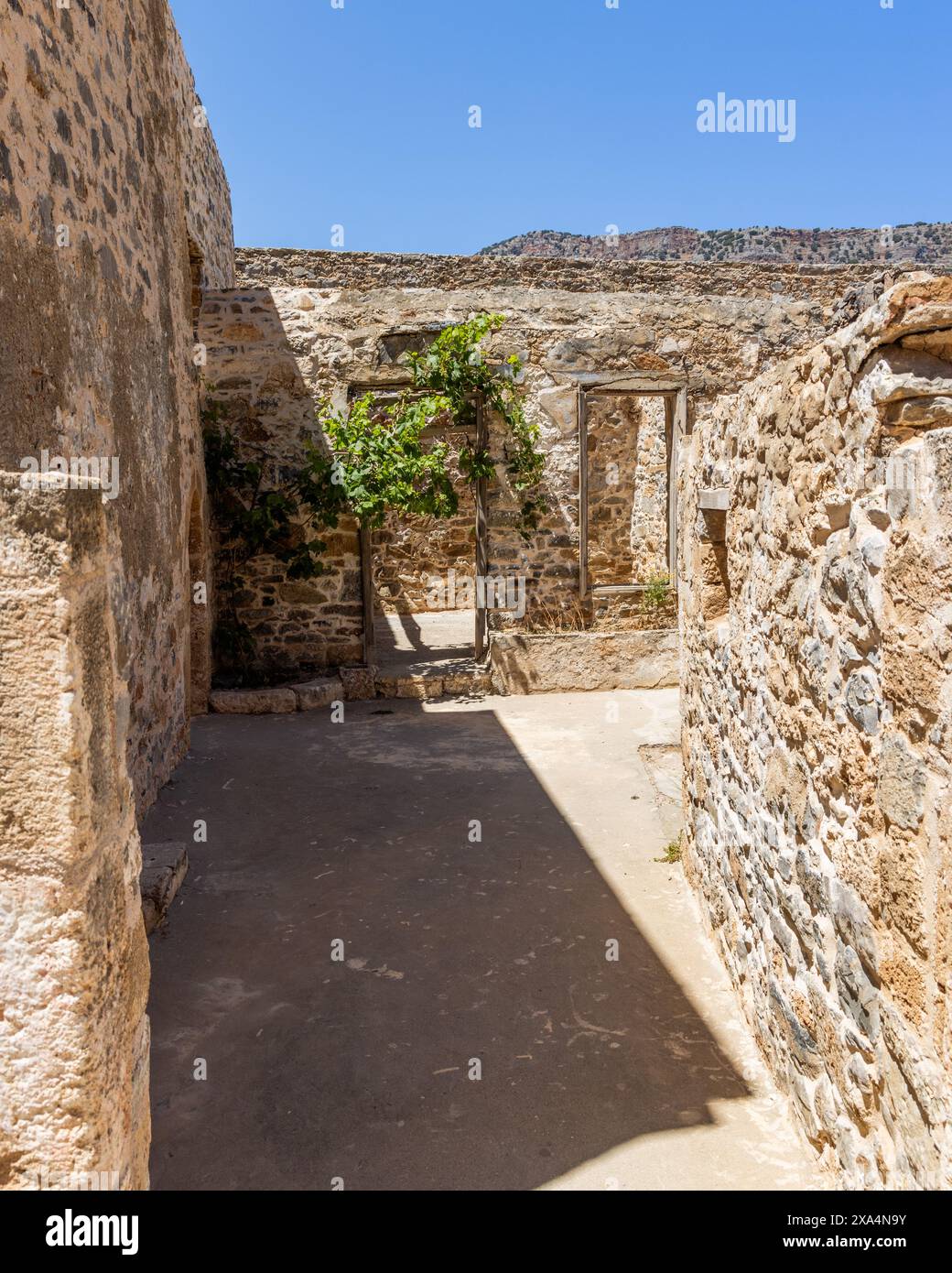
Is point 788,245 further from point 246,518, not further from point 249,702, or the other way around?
point 249,702

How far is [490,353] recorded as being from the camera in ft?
30.0

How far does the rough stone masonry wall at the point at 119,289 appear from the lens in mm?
3363

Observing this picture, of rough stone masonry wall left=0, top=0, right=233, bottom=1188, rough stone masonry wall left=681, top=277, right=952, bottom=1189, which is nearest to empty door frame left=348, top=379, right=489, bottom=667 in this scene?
rough stone masonry wall left=0, top=0, right=233, bottom=1188

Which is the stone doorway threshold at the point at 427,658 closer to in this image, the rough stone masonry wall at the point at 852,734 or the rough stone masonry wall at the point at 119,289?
the rough stone masonry wall at the point at 119,289

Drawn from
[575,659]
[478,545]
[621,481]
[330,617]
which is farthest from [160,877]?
[621,481]

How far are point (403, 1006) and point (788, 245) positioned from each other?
22058 mm

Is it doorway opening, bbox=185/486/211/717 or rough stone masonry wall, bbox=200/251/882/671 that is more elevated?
rough stone masonry wall, bbox=200/251/882/671

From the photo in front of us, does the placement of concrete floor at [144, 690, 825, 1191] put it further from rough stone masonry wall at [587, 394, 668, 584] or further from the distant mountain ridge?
the distant mountain ridge

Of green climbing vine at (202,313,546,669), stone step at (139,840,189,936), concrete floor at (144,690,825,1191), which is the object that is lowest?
concrete floor at (144,690,825,1191)

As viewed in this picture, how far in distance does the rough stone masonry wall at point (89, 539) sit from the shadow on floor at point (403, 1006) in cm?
101

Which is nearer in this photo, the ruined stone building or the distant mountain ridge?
the ruined stone building

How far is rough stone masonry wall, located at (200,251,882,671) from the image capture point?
345 inches

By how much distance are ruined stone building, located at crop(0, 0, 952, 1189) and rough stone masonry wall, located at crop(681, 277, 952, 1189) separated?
1cm
